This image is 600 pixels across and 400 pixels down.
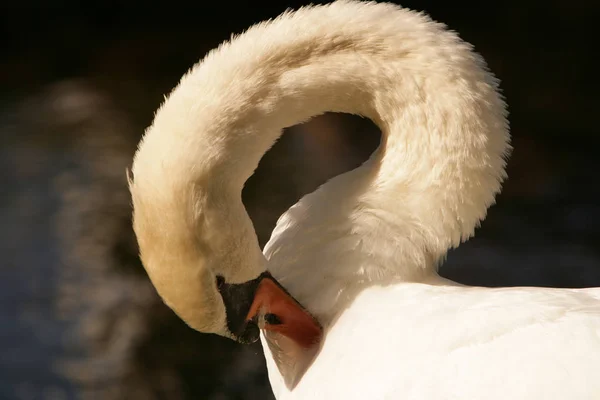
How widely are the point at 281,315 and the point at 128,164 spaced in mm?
3432

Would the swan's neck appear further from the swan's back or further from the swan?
the swan's back

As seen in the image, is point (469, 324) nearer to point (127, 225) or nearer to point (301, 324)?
point (301, 324)

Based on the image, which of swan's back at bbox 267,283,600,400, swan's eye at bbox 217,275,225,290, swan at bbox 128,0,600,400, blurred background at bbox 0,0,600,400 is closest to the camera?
swan's back at bbox 267,283,600,400

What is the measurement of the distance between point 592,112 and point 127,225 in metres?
2.99

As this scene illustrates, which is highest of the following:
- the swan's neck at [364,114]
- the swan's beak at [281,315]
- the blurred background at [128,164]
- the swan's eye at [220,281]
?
the swan's neck at [364,114]

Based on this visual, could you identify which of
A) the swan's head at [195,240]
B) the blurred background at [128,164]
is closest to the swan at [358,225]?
the swan's head at [195,240]

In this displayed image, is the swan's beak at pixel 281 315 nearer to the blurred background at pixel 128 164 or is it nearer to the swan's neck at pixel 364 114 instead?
the swan's neck at pixel 364 114

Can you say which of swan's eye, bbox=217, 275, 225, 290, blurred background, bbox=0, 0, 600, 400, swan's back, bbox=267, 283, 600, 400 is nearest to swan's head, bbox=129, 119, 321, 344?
swan's eye, bbox=217, 275, 225, 290

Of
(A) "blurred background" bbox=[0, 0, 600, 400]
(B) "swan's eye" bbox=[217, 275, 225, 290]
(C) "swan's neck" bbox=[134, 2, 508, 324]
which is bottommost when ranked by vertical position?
(A) "blurred background" bbox=[0, 0, 600, 400]

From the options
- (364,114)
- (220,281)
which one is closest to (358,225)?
(364,114)

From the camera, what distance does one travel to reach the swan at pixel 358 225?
2086 millimetres

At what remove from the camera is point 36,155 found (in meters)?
5.86

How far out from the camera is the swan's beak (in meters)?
2.29

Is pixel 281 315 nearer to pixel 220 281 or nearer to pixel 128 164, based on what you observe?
pixel 220 281
